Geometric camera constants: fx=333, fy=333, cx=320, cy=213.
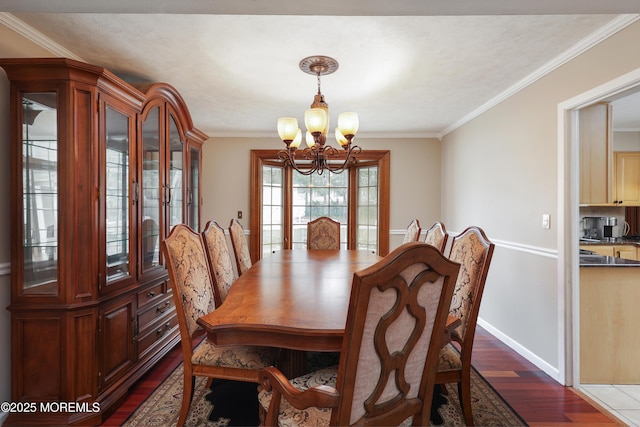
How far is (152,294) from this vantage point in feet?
8.25

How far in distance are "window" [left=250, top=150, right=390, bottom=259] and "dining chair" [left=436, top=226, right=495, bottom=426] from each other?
3044mm

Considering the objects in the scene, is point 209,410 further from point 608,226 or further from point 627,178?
point 627,178

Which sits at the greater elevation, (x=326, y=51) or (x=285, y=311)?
(x=326, y=51)

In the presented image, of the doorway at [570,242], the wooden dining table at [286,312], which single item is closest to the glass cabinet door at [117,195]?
the wooden dining table at [286,312]

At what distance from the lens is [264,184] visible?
4.92 meters

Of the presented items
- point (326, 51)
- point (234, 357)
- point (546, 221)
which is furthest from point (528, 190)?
point (234, 357)

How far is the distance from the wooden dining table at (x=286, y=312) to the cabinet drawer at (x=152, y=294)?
782 mm

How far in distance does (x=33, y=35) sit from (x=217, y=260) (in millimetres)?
1789

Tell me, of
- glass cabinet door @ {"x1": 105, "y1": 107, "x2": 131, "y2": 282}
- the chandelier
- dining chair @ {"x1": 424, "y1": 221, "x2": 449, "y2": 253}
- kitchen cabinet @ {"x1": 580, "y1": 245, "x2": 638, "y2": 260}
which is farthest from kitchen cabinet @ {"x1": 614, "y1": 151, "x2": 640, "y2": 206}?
glass cabinet door @ {"x1": 105, "y1": 107, "x2": 131, "y2": 282}

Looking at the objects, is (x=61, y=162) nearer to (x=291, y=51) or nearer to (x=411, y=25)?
(x=291, y=51)

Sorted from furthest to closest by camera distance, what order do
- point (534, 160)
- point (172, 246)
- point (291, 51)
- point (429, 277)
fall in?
point (534, 160), point (291, 51), point (172, 246), point (429, 277)

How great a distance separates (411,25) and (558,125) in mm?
1350

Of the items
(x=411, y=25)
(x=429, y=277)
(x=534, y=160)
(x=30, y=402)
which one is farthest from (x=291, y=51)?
(x=30, y=402)

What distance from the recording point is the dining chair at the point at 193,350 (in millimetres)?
1613
